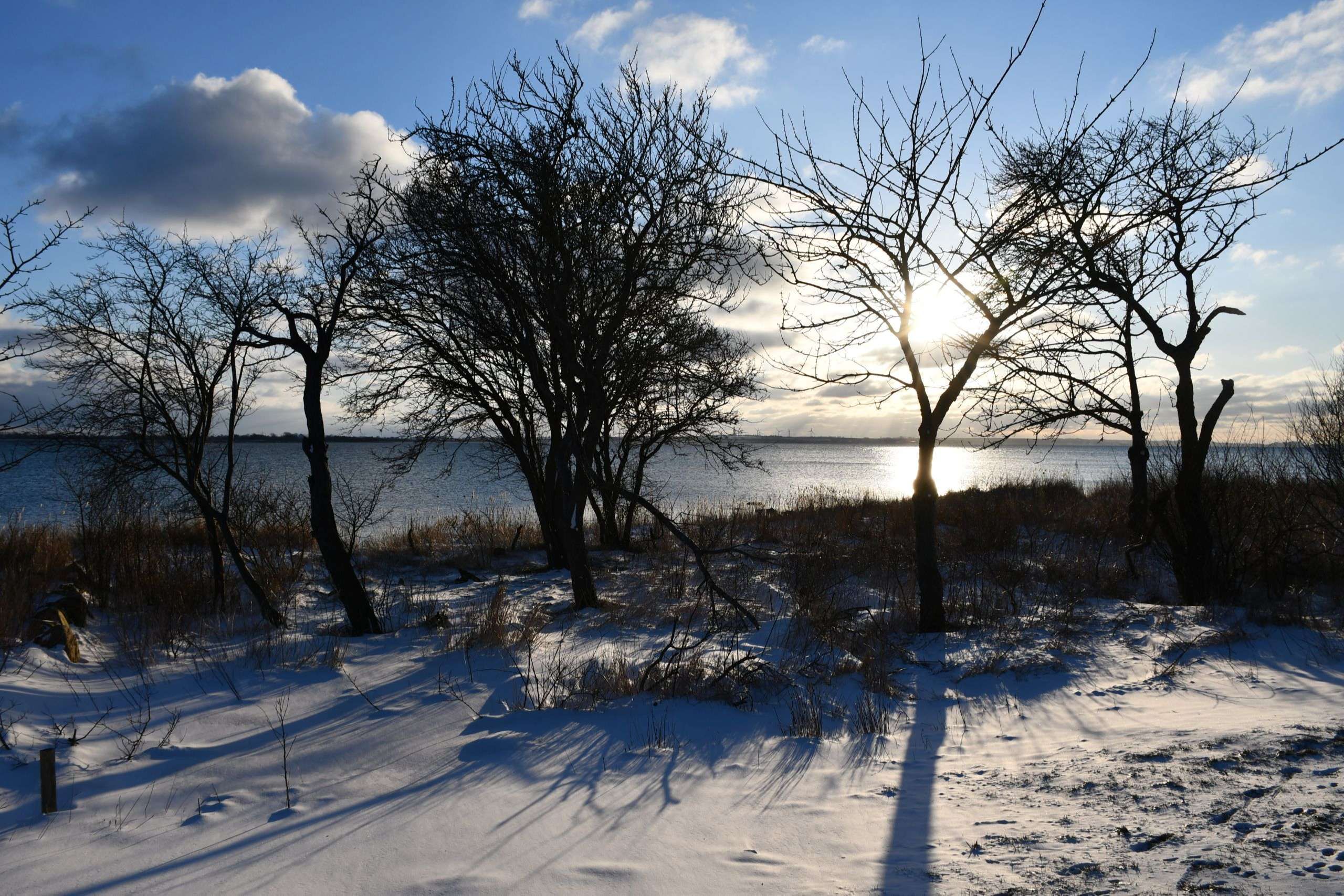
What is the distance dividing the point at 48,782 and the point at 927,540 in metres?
6.88

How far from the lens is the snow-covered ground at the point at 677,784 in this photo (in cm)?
289

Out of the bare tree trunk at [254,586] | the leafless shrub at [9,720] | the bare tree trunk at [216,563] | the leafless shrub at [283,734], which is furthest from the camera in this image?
the bare tree trunk at [216,563]

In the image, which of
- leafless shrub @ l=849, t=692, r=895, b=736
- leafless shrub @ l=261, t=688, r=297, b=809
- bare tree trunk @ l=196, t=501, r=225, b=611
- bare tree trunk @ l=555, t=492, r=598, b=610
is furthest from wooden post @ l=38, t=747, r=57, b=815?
bare tree trunk @ l=196, t=501, r=225, b=611

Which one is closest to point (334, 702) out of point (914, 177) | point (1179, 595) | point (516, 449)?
point (914, 177)

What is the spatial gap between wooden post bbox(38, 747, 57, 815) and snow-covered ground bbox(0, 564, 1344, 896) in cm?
5

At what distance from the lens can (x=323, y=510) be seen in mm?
7379

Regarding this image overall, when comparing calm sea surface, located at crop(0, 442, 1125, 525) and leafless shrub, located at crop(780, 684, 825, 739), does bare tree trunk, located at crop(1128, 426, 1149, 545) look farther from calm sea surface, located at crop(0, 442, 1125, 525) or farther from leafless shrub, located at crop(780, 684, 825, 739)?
leafless shrub, located at crop(780, 684, 825, 739)

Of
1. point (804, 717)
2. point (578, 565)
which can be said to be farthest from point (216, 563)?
point (804, 717)

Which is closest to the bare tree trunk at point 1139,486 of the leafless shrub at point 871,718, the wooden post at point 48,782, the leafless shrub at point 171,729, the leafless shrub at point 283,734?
the leafless shrub at point 871,718

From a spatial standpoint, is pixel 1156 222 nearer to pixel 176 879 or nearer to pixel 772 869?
pixel 772 869

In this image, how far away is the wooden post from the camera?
347 centimetres

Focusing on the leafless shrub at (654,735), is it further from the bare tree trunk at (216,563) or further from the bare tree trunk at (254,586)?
the bare tree trunk at (216,563)

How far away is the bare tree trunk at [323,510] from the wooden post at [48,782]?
3833mm

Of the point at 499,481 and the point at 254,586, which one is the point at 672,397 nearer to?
the point at 254,586
